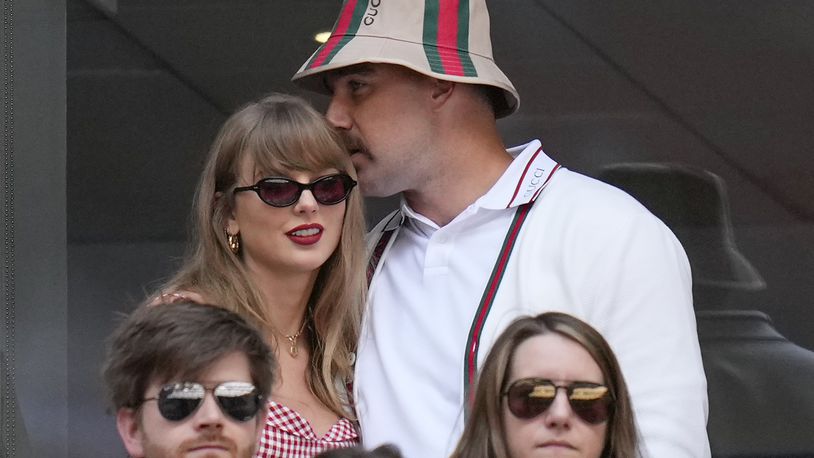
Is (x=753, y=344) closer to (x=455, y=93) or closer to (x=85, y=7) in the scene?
(x=455, y=93)

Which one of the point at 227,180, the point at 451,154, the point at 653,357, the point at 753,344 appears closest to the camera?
the point at 653,357

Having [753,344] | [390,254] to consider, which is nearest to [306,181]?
[390,254]

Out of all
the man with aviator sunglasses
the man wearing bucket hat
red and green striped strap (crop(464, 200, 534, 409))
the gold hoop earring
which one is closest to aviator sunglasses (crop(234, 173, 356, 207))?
the gold hoop earring

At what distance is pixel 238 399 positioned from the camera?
2.13 metres

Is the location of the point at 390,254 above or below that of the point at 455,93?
below

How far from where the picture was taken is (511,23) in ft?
12.9

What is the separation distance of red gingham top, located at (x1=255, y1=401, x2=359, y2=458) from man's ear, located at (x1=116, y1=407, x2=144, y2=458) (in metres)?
0.47

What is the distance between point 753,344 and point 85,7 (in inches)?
83.3

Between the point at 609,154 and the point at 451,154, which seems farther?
the point at 609,154

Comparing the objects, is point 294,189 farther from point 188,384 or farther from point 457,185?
point 188,384

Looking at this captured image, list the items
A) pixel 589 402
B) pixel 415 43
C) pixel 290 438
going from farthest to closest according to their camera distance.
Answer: pixel 415 43 → pixel 290 438 → pixel 589 402

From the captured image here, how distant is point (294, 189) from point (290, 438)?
1.60 ft

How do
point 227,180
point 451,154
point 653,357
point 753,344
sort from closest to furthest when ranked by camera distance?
point 653,357, point 227,180, point 451,154, point 753,344

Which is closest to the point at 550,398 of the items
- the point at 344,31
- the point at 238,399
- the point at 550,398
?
the point at 550,398
